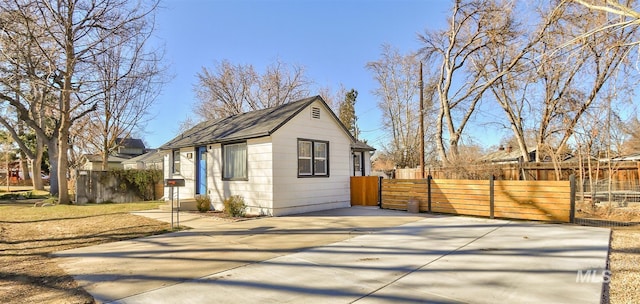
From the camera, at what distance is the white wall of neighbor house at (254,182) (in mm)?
10312

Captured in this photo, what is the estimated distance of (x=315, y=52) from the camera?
1085 inches

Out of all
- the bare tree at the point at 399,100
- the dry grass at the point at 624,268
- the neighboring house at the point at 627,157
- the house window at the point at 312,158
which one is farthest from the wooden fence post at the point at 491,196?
the bare tree at the point at 399,100

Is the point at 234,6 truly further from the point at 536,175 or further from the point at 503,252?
the point at 536,175

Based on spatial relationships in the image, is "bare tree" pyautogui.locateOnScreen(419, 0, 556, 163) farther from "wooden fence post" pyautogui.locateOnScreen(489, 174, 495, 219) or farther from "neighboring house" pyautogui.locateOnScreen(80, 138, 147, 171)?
"neighboring house" pyautogui.locateOnScreen(80, 138, 147, 171)

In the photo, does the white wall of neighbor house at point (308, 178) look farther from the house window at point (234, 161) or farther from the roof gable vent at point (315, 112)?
the house window at point (234, 161)

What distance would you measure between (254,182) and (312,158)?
2.11 m

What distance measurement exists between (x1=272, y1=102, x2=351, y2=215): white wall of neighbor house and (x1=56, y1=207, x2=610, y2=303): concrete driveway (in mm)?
2429

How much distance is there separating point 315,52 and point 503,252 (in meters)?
24.3

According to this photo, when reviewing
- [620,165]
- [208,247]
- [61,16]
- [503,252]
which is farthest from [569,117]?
[61,16]

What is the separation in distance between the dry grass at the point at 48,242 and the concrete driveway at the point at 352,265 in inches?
11.4

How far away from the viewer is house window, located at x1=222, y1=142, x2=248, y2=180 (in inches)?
443

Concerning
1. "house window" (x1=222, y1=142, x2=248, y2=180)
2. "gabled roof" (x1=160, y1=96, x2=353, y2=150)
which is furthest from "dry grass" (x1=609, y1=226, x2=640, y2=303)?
"house window" (x1=222, y1=142, x2=248, y2=180)

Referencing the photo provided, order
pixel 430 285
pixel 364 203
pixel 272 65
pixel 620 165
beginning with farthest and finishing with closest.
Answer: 1. pixel 272 65
2. pixel 620 165
3. pixel 364 203
4. pixel 430 285

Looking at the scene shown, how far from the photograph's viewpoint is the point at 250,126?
11820 millimetres
